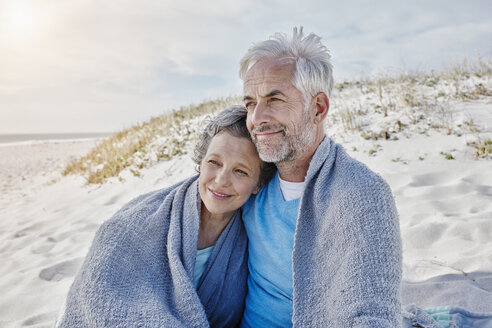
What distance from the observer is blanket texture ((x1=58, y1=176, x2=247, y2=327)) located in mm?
1818

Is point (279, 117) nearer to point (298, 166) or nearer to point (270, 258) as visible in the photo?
point (298, 166)

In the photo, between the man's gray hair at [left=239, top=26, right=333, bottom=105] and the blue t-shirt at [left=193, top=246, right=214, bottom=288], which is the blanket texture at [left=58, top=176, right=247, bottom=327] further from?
the man's gray hair at [left=239, top=26, right=333, bottom=105]

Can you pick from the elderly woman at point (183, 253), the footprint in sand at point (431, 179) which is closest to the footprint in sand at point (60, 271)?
the elderly woman at point (183, 253)

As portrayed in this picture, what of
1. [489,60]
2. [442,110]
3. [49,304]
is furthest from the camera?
[489,60]

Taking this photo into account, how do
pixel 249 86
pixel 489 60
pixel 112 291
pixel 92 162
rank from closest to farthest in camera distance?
pixel 112 291 < pixel 249 86 < pixel 489 60 < pixel 92 162

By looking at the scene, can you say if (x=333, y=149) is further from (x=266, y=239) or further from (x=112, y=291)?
(x=112, y=291)

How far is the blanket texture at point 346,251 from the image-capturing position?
1587 millimetres

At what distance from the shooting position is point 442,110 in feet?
21.6

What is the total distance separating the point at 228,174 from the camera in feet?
7.13

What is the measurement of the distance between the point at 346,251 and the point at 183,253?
35.7 inches

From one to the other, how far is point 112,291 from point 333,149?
1375 millimetres

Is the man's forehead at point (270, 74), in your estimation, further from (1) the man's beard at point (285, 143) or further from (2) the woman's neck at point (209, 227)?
(2) the woman's neck at point (209, 227)

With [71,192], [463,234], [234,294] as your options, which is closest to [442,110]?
[463,234]

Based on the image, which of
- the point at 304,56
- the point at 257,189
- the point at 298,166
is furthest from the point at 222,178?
the point at 304,56
